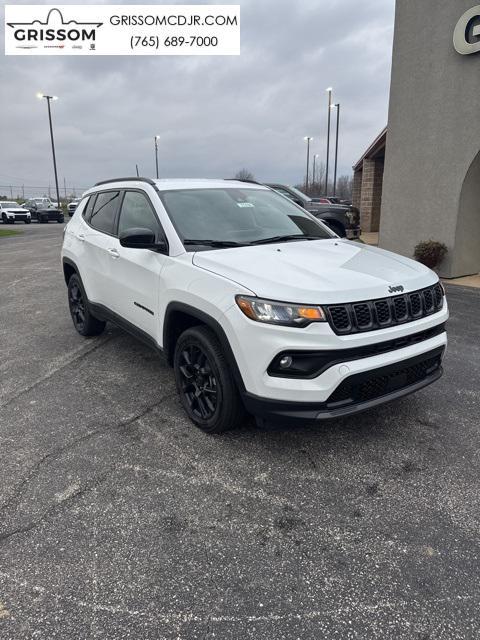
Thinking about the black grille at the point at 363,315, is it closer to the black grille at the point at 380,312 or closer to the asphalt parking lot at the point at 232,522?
the black grille at the point at 380,312

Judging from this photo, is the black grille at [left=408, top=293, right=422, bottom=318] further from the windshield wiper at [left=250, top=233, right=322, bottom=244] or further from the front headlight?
the windshield wiper at [left=250, top=233, right=322, bottom=244]

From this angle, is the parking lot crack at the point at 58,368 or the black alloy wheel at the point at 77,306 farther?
the black alloy wheel at the point at 77,306

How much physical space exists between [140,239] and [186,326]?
2.47 feet

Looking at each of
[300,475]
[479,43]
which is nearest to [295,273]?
[300,475]

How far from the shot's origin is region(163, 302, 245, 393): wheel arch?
2971 mm

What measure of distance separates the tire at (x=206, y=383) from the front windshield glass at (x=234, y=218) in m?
0.79

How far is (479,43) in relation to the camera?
333 inches

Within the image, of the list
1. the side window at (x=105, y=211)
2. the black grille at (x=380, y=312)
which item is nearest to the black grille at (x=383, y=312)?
the black grille at (x=380, y=312)

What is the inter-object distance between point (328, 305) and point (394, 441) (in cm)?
127

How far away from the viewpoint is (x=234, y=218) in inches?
158

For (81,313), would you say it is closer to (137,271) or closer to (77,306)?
(77,306)

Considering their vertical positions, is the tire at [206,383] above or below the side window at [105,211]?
below

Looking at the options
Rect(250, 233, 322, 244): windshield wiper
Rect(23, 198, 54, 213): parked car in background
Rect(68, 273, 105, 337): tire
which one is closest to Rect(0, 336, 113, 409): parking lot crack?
Rect(68, 273, 105, 337): tire

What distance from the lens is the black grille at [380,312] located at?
2.78 metres
